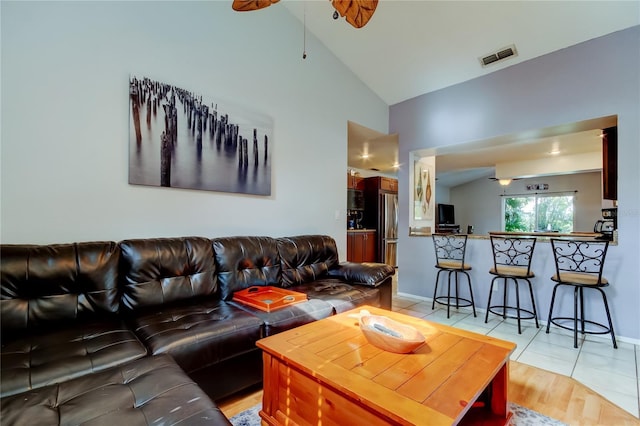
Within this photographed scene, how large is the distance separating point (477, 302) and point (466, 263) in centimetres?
49

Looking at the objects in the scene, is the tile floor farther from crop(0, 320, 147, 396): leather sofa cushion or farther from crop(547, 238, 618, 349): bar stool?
crop(0, 320, 147, 396): leather sofa cushion

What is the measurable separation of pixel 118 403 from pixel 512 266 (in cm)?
374

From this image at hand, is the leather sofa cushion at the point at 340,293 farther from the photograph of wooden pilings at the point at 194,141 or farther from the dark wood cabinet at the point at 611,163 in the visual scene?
the dark wood cabinet at the point at 611,163

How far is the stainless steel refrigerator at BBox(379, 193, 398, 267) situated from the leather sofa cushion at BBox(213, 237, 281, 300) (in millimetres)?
3964

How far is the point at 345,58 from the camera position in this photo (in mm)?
3965

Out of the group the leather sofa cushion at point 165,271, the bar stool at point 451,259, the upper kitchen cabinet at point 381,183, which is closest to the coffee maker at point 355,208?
the upper kitchen cabinet at point 381,183

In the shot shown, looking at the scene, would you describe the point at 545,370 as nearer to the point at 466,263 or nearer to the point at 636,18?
the point at 466,263

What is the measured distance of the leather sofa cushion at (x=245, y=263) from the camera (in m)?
2.45

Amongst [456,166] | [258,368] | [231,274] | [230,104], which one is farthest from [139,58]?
[456,166]

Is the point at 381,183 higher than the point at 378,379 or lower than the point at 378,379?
higher

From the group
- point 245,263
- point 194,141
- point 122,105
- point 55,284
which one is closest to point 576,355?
point 245,263

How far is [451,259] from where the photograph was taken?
12.9 feet

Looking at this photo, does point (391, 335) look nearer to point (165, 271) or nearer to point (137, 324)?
point (137, 324)

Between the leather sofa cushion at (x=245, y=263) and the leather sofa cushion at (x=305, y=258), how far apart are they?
102mm
